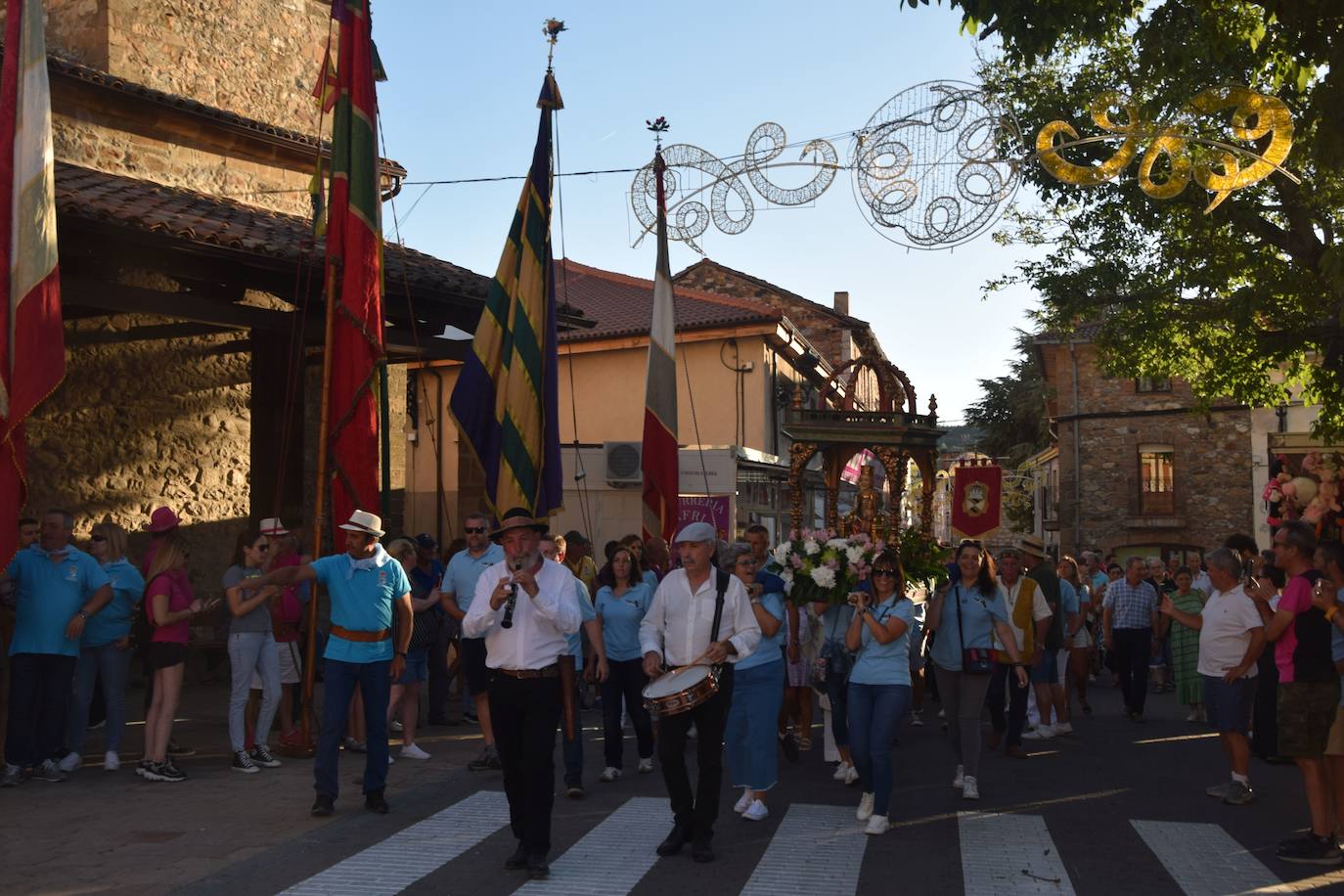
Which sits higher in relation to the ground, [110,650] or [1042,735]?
[110,650]

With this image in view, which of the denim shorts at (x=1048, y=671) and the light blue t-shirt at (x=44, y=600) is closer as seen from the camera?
the light blue t-shirt at (x=44, y=600)

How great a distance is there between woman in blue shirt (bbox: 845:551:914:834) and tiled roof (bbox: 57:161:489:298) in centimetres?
625

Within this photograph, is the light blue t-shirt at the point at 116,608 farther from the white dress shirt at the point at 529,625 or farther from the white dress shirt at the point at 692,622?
the white dress shirt at the point at 692,622

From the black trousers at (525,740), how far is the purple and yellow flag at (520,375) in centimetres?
464

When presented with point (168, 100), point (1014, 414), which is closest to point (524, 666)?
point (168, 100)

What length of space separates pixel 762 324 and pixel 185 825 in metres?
21.7

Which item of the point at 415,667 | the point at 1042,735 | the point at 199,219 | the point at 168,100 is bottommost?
the point at 1042,735

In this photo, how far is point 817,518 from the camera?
3688 cm

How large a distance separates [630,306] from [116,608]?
22.4 m

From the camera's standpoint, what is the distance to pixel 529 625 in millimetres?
6809

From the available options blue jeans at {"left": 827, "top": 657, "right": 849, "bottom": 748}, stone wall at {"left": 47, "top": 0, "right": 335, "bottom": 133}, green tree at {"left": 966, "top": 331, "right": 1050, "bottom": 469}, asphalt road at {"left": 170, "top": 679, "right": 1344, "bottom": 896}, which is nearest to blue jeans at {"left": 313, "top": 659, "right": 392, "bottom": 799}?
asphalt road at {"left": 170, "top": 679, "right": 1344, "bottom": 896}

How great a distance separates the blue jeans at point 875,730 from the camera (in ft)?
25.2

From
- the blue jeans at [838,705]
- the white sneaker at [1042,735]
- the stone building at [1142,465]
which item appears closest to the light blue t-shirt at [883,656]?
the blue jeans at [838,705]

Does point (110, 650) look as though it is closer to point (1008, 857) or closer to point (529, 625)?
point (529, 625)
